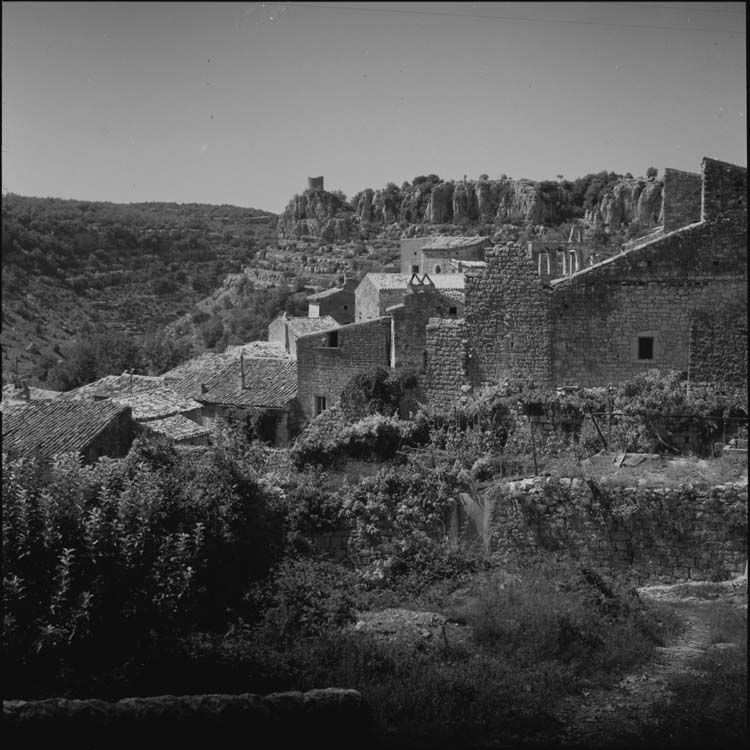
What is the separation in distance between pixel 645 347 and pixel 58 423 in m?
10.7

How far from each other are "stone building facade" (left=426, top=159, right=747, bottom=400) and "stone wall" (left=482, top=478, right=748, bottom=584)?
387 cm

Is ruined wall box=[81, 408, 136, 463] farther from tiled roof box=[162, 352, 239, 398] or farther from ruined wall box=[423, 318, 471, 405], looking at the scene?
tiled roof box=[162, 352, 239, 398]

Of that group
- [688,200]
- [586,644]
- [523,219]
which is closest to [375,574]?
[586,644]

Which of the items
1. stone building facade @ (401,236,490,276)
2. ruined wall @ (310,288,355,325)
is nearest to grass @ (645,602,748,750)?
ruined wall @ (310,288,355,325)

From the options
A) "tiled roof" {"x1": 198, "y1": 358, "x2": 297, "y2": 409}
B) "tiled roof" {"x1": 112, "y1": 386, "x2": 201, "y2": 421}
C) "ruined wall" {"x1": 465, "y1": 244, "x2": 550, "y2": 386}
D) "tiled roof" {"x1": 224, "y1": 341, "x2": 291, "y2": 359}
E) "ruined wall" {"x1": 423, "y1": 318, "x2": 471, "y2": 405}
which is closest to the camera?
"ruined wall" {"x1": 465, "y1": 244, "x2": 550, "y2": 386}

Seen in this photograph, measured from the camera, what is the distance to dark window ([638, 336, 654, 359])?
13.4 meters

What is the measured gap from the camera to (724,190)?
42.3ft

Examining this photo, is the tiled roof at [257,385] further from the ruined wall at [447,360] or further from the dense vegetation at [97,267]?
the dense vegetation at [97,267]

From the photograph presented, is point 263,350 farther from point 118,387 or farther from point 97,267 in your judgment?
point 97,267

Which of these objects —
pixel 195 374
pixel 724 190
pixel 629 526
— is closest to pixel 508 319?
pixel 724 190

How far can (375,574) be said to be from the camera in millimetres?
10203

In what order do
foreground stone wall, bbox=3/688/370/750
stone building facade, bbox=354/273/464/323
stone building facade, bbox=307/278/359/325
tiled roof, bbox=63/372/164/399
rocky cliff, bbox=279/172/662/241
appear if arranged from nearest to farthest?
foreground stone wall, bbox=3/688/370/750
tiled roof, bbox=63/372/164/399
stone building facade, bbox=354/273/464/323
stone building facade, bbox=307/278/359/325
rocky cliff, bbox=279/172/662/241

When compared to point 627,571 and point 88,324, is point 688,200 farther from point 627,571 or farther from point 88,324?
point 88,324

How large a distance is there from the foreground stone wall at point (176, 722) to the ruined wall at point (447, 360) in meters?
7.91
